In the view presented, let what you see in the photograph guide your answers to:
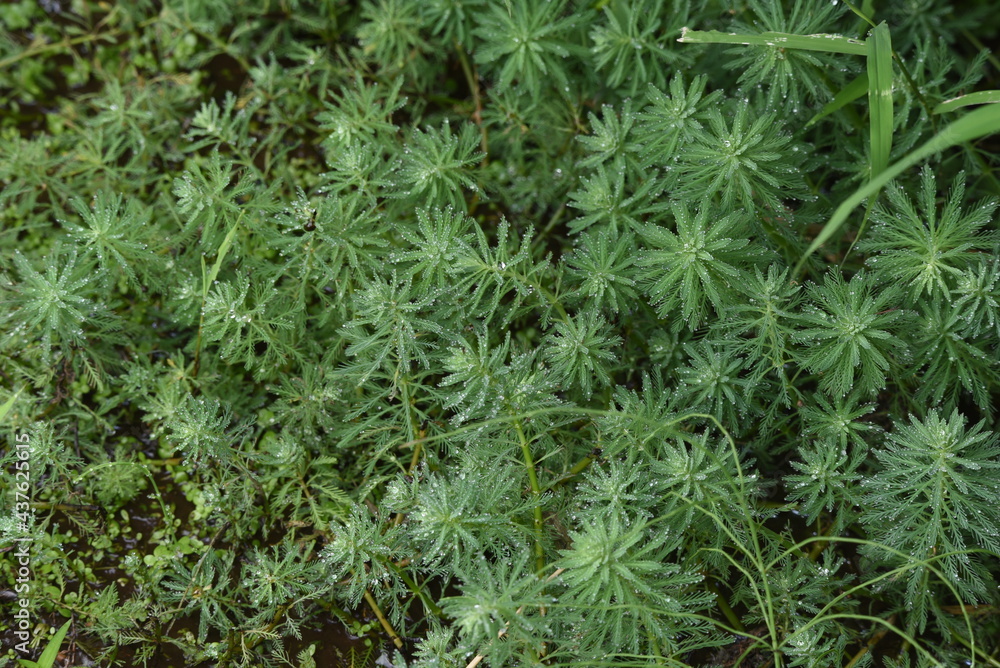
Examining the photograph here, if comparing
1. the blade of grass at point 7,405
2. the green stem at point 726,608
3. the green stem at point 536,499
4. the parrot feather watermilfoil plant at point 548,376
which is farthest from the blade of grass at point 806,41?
the blade of grass at point 7,405

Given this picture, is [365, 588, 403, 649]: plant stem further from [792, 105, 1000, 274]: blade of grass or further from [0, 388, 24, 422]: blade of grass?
[792, 105, 1000, 274]: blade of grass

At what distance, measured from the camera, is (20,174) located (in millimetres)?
3004

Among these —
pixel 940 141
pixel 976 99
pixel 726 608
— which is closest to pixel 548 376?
pixel 726 608

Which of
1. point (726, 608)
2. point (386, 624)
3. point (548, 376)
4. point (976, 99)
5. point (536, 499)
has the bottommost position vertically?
point (386, 624)

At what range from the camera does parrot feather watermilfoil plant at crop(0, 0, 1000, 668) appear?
88.6 inches

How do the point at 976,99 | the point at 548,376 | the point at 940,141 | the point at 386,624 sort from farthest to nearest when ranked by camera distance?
the point at 386,624
the point at 548,376
the point at 976,99
the point at 940,141

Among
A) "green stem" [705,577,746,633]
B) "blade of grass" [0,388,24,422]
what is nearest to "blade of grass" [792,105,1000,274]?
"green stem" [705,577,746,633]

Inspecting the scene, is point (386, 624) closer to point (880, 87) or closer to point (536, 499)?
point (536, 499)

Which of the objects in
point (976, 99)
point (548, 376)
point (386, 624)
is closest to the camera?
point (976, 99)

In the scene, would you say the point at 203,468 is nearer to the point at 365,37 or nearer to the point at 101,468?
the point at 101,468

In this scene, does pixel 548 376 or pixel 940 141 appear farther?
pixel 548 376

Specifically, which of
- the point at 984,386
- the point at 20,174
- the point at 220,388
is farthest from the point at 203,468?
the point at 984,386

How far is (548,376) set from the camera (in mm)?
2396

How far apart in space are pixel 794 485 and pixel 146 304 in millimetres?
2283
